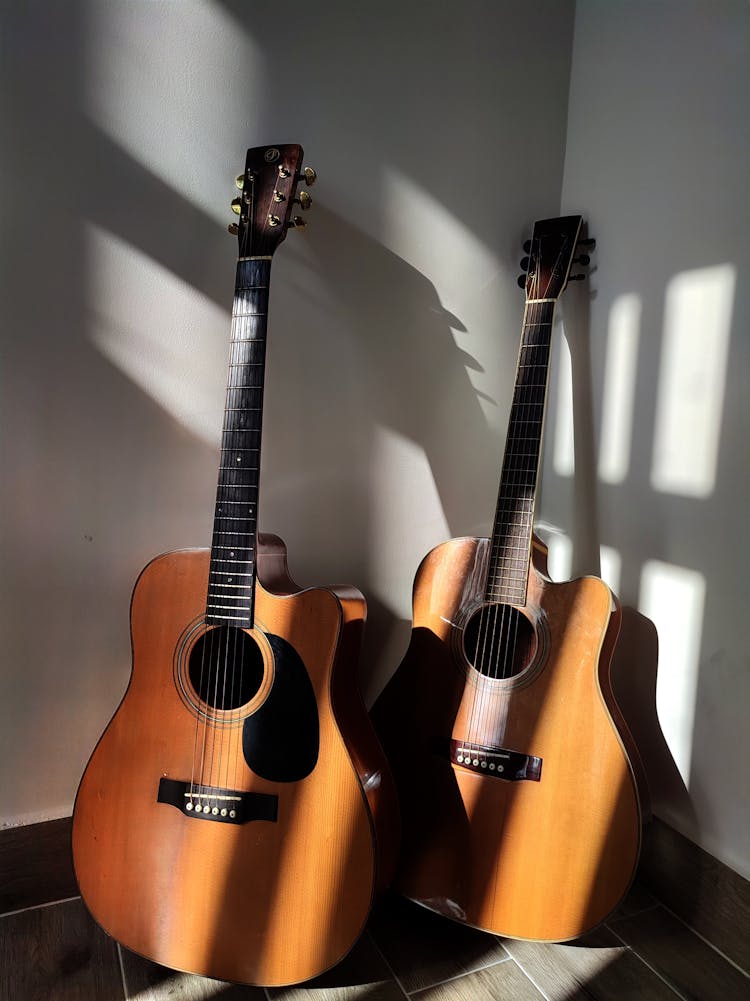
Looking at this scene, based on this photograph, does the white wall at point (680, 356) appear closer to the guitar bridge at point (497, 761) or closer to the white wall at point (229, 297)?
the white wall at point (229, 297)

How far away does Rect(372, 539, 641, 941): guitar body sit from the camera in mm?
1275

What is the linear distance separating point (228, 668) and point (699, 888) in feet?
3.34

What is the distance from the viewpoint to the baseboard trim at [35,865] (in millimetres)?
1389

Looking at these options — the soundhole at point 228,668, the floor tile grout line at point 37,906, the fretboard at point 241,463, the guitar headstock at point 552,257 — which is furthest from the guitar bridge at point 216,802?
the guitar headstock at point 552,257

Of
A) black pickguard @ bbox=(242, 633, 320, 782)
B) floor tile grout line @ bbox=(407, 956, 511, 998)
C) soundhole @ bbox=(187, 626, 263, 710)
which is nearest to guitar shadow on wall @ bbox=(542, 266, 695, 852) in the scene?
floor tile grout line @ bbox=(407, 956, 511, 998)

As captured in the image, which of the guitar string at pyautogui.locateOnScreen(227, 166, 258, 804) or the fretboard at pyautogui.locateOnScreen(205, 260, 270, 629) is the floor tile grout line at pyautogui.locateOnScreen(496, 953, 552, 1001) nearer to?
the guitar string at pyautogui.locateOnScreen(227, 166, 258, 804)

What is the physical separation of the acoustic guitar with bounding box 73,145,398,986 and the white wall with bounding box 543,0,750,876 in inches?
24.9

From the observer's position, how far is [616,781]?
127cm

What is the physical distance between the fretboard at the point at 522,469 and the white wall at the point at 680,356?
0.24 meters

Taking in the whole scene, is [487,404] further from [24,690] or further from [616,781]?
[24,690]

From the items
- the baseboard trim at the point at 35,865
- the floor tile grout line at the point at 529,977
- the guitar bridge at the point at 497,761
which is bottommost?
the floor tile grout line at the point at 529,977

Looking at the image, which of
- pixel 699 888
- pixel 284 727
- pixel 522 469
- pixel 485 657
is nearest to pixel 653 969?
pixel 699 888

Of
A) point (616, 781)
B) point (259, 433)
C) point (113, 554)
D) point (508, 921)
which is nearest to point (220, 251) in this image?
point (259, 433)

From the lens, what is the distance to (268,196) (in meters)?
1.32
